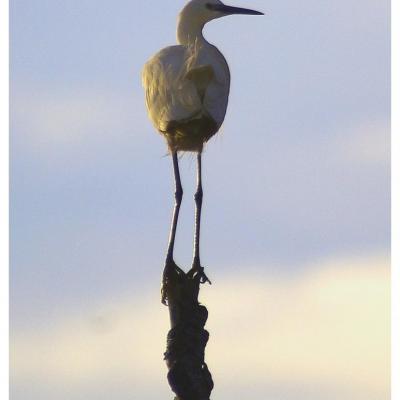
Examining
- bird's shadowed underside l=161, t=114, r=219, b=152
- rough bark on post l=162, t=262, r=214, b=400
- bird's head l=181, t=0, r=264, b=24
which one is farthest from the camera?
bird's head l=181, t=0, r=264, b=24

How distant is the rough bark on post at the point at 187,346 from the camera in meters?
14.6

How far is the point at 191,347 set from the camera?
579 inches

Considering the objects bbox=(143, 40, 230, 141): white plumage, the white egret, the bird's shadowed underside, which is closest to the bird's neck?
the white egret

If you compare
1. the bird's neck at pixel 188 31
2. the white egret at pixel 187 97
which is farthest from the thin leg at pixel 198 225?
the bird's neck at pixel 188 31

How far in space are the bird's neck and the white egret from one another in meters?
0.31

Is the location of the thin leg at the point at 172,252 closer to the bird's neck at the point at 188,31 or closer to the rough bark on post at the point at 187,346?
the rough bark on post at the point at 187,346

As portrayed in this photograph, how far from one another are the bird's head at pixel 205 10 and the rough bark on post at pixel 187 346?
14.0 feet

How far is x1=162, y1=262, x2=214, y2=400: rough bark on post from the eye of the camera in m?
14.6

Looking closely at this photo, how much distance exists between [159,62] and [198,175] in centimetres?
152

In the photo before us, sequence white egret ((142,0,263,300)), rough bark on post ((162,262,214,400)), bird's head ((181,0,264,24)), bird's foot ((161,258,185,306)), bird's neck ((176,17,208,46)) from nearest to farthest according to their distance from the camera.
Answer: rough bark on post ((162,262,214,400)) < bird's foot ((161,258,185,306)) < white egret ((142,0,263,300)) < bird's neck ((176,17,208,46)) < bird's head ((181,0,264,24))

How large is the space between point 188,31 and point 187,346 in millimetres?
4787

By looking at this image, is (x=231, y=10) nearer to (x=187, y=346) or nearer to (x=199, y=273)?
(x=199, y=273)

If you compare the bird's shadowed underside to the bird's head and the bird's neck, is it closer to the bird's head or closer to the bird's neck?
the bird's neck

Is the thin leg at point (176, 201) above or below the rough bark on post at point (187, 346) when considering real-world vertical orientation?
above
